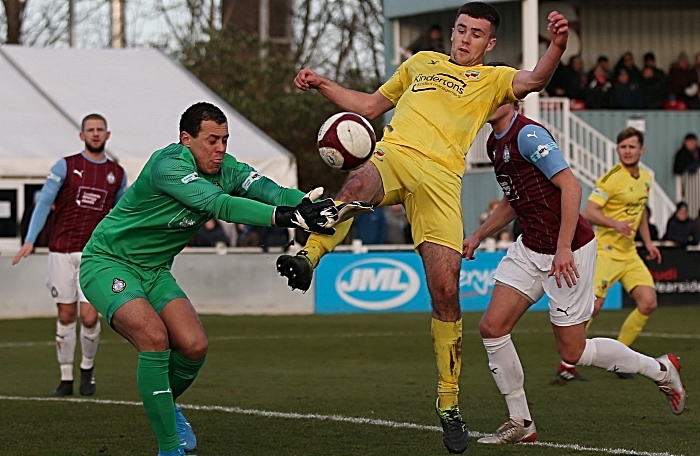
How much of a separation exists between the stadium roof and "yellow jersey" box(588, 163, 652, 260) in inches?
457

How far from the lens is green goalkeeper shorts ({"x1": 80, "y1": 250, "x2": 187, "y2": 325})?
24.9ft

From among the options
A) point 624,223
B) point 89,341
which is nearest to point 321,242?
point 89,341

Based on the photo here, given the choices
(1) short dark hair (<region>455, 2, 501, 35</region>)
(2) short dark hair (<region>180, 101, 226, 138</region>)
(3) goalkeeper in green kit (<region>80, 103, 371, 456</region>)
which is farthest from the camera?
(1) short dark hair (<region>455, 2, 501, 35</region>)

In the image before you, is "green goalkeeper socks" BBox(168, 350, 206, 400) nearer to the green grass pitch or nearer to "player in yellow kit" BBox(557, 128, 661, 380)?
the green grass pitch

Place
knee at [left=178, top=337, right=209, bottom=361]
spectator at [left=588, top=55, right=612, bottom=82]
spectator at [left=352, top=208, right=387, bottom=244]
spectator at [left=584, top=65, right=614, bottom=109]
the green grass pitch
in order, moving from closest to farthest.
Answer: knee at [left=178, top=337, right=209, bottom=361]
the green grass pitch
spectator at [left=352, top=208, right=387, bottom=244]
spectator at [left=584, top=65, right=614, bottom=109]
spectator at [left=588, top=55, right=612, bottom=82]

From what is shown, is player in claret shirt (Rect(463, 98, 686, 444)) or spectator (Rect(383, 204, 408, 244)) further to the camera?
spectator (Rect(383, 204, 408, 244))

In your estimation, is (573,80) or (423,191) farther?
(573,80)

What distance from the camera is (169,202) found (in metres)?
7.61

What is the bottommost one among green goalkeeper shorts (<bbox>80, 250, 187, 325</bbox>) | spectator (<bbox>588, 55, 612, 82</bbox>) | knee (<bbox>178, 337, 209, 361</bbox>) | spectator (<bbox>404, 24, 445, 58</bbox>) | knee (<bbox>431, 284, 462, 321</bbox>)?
knee (<bbox>178, 337, 209, 361</bbox>)

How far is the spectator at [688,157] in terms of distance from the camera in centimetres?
2803

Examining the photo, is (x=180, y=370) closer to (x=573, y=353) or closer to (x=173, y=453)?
(x=173, y=453)

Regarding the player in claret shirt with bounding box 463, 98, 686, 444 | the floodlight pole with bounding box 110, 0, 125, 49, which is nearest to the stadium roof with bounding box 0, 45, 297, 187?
the floodlight pole with bounding box 110, 0, 125, 49

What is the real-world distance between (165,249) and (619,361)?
3175mm

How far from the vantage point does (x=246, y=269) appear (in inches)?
840
